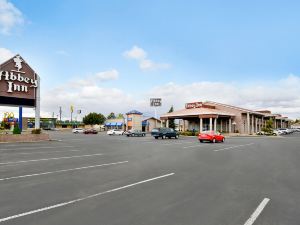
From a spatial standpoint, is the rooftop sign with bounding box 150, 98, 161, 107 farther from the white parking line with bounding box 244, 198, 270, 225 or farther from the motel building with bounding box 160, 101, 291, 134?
the white parking line with bounding box 244, 198, 270, 225

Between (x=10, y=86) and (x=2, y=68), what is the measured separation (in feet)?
6.79

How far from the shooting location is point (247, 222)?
5.17m

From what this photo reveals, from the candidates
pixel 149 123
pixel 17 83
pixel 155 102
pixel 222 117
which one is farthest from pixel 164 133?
pixel 149 123

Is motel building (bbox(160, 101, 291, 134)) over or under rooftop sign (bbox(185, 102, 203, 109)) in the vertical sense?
under

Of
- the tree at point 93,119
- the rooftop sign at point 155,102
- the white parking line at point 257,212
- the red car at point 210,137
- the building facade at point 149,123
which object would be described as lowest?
the white parking line at point 257,212

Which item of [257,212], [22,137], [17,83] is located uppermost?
[17,83]

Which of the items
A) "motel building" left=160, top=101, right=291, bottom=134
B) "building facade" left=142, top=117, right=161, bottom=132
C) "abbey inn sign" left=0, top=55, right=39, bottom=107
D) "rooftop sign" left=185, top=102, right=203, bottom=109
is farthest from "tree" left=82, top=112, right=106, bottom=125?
"abbey inn sign" left=0, top=55, right=39, bottom=107

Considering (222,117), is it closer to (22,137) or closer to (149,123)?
(149,123)

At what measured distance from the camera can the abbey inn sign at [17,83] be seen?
30.8 m

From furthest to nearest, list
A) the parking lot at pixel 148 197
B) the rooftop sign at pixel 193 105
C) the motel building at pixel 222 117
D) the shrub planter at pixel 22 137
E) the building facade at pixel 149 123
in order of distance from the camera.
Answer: the building facade at pixel 149 123
the rooftop sign at pixel 193 105
the motel building at pixel 222 117
the shrub planter at pixel 22 137
the parking lot at pixel 148 197

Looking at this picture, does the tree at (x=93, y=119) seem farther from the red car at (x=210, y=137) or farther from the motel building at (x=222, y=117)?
the red car at (x=210, y=137)

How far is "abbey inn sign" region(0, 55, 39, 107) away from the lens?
30.8 metres

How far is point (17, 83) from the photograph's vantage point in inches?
1262

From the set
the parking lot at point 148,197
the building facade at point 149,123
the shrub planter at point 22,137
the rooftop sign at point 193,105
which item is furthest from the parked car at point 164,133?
the building facade at point 149,123
